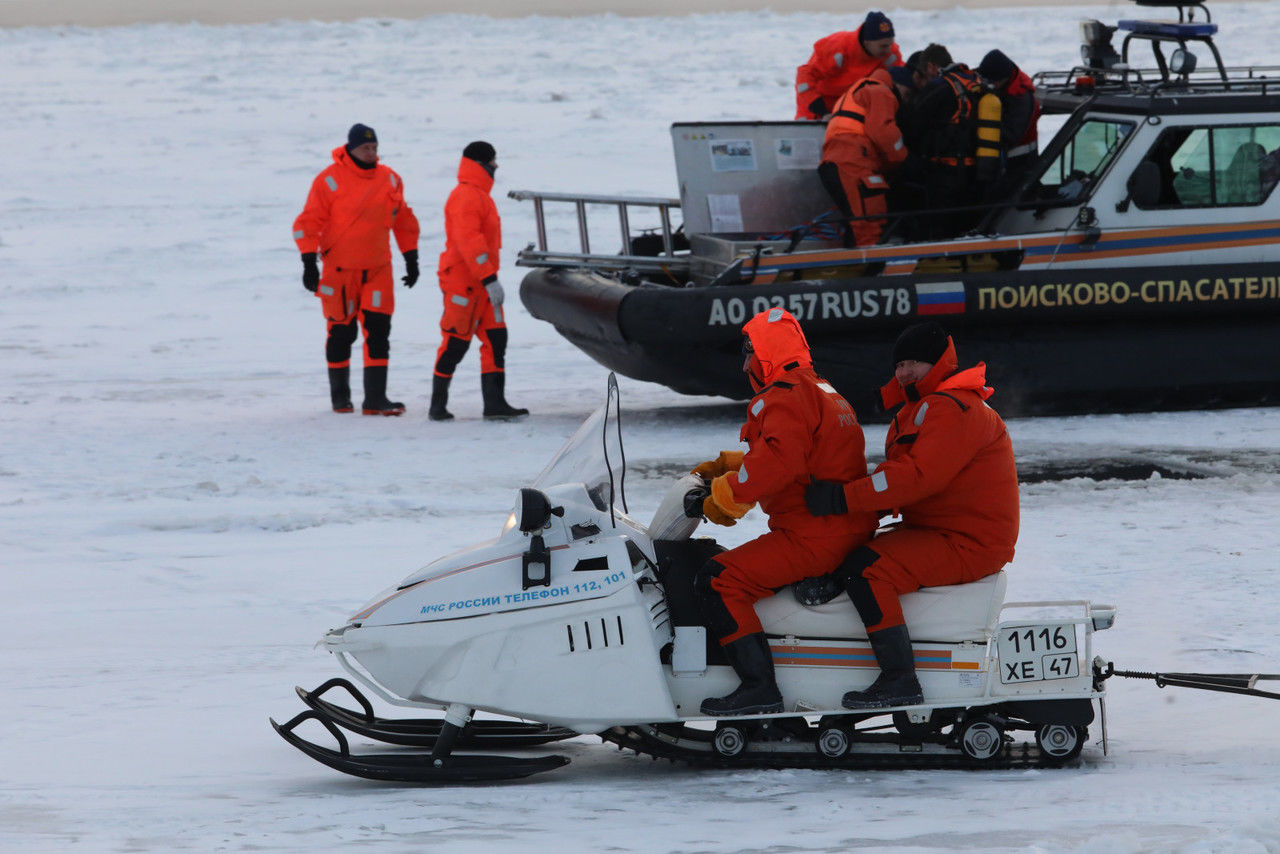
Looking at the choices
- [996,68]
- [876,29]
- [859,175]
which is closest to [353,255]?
[859,175]

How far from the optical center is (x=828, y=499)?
14.5 feet

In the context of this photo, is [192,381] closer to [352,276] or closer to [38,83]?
[352,276]

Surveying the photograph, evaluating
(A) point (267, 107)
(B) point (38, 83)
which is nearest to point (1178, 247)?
(A) point (267, 107)

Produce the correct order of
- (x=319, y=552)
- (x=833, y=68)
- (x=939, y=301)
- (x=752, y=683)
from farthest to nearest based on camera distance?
(x=833, y=68) < (x=939, y=301) < (x=319, y=552) < (x=752, y=683)

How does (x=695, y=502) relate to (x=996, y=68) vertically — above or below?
below

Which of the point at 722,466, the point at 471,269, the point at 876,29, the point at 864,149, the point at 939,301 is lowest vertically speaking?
the point at 722,466

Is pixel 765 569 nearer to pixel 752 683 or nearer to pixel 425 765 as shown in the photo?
pixel 752 683

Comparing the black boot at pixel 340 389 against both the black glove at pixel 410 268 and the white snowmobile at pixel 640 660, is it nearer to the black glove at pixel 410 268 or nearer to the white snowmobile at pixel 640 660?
the black glove at pixel 410 268

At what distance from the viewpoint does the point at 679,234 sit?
1075cm

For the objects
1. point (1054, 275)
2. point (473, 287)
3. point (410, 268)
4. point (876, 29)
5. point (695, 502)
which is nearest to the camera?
point (695, 502)

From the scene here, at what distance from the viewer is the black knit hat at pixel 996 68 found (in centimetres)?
936

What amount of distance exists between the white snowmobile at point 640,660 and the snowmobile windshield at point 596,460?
12 mm

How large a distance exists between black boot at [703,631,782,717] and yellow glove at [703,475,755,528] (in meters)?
0.34

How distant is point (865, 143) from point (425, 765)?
579cm
